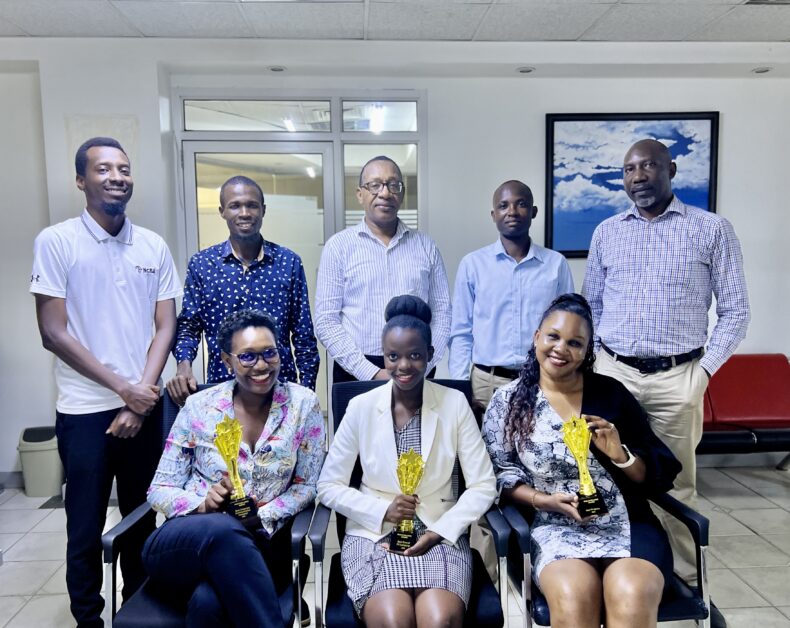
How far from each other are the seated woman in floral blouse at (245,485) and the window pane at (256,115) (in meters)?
2.58

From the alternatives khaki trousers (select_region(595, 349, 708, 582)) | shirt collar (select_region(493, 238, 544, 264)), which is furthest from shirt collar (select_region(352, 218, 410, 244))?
khaki trousers (select_region(595, 349, 708, 582))

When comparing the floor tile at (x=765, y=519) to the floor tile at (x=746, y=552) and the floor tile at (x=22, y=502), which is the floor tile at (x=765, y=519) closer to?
the floor tile at (x=746, y=552)

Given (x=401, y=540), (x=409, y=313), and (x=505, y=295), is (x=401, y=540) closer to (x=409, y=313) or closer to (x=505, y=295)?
(x=409, y=313)

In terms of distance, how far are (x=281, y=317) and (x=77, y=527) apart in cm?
107

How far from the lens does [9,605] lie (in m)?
2.63

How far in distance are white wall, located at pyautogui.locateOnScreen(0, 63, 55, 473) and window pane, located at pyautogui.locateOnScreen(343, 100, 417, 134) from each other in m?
2.08

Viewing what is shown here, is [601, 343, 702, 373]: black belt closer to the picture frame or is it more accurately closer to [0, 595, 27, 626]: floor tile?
the picture frame

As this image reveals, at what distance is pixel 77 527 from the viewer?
2182 mm

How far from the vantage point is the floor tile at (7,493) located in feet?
12.8

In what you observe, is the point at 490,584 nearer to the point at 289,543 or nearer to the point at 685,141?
the point at 289,543

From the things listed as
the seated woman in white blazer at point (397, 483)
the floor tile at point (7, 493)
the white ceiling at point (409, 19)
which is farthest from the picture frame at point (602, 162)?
the floor tile at point (7, 493)

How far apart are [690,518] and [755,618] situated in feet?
3.79

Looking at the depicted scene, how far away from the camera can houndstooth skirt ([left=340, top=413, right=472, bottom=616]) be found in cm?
165

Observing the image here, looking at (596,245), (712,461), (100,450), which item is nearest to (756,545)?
(712,461)
